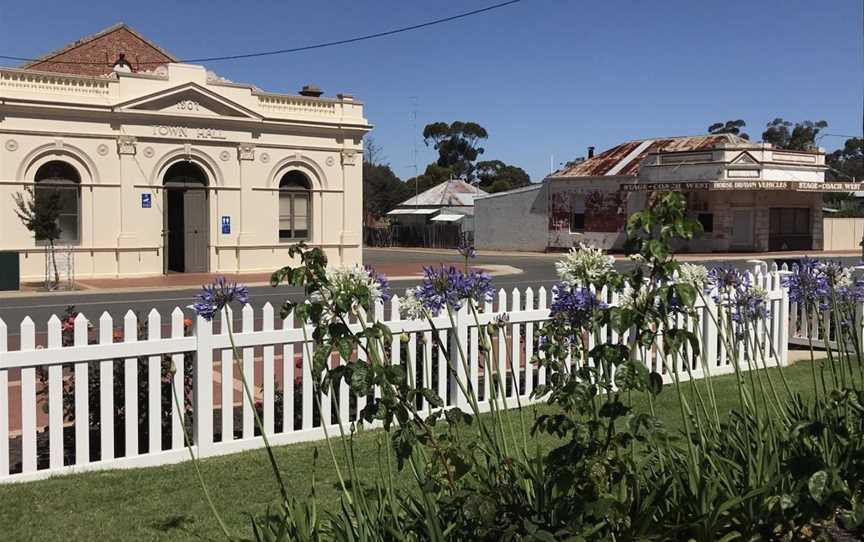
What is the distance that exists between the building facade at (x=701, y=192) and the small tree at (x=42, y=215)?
24.3 meters

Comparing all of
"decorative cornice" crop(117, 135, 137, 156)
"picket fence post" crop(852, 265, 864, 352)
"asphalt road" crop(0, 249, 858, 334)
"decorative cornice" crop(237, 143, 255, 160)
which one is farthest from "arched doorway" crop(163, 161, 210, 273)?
"picket fence post" crop(852, 265, 864, 352)

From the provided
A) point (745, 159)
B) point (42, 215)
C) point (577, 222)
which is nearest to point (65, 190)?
point (42, 215)

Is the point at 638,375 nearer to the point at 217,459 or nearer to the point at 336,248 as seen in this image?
the point at 217,459

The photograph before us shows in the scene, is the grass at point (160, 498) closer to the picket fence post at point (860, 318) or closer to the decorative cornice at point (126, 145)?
the picket fence post at point (860, 318)

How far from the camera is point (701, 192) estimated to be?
1641 inches

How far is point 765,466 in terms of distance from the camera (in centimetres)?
363

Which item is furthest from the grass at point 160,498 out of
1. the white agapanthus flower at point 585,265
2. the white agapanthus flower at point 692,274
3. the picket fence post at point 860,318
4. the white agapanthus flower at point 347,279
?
the picket fence post at point 860,318

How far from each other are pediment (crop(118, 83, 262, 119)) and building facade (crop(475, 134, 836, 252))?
19.4 meters

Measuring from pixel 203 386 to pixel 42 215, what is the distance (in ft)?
58.9

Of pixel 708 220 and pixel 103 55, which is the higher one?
pixel 103 55

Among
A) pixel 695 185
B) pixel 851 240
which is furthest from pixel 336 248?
pixel 851 240

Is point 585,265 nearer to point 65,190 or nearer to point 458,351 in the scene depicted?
point 458,351

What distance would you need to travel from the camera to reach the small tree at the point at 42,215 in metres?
21.8

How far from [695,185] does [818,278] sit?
36.7m
